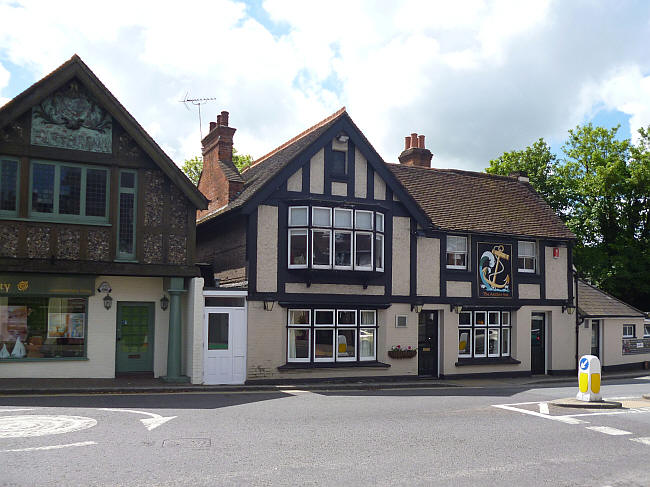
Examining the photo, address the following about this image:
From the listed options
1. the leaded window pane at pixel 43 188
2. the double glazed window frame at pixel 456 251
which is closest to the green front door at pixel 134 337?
the leaded window pane at pixel 43 188

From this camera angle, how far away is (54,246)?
58.7 ft

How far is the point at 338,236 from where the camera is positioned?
851 inches

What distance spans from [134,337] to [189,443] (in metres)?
10.1

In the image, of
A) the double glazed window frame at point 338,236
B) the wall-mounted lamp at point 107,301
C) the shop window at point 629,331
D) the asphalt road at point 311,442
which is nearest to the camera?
the asphalt road at point 311,442

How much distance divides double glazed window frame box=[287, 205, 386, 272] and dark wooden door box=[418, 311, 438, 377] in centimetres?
310

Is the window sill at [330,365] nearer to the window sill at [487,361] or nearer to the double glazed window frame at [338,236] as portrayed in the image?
the double glazed window frame at [338,236]

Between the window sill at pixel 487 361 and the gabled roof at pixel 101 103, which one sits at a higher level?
the gabled roof at pixel 101 103

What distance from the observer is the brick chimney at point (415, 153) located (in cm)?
2892

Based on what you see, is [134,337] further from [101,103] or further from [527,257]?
[527,257]

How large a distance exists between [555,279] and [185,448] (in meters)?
20.0

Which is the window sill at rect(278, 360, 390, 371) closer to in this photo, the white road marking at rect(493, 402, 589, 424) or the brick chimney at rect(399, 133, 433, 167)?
the white road marking at rect(493, 402, 589, 424)

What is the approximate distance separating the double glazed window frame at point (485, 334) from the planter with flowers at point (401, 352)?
7.85 feet

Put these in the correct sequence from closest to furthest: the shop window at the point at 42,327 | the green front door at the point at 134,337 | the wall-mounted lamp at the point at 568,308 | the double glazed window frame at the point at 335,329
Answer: the shop window at the point at 42,327, the green front door at the point at 134,337, the double glazed window frame at the point at 335,329, the wall-mounted lamp at the point at 568,308

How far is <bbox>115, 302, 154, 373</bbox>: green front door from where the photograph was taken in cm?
1972
